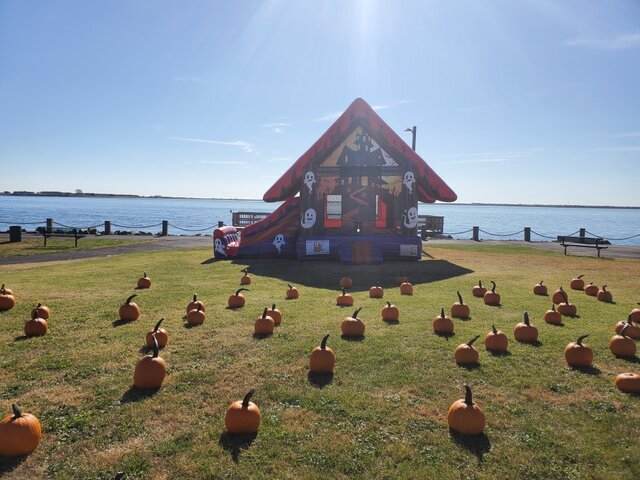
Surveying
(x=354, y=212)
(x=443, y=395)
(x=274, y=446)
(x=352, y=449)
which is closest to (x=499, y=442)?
(x=443, y=395)

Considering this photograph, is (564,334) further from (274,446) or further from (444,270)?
(444,270)

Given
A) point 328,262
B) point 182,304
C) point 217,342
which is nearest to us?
point 217,342

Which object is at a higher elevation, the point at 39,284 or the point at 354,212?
the point at 354,212

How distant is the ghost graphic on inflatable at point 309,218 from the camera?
19797mm

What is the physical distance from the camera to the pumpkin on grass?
408 cm

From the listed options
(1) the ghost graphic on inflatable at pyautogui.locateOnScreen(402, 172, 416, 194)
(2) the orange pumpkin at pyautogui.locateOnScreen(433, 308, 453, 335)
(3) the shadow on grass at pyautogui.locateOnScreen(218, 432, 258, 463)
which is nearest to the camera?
(3) the shadow on grass at pyautogui.locateOnScreen(218, 432, 258, 463)

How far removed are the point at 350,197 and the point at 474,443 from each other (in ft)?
57.0

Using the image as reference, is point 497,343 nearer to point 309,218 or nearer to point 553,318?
point 553,318

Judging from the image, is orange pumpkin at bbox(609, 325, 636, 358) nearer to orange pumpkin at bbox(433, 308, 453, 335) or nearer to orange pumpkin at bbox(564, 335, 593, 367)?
orange pumpkin at bbox(564, 335, 593, 367)

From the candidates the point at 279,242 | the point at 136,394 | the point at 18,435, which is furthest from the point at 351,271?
the point at 18,435

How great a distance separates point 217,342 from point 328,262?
11882 millimetres

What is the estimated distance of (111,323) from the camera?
8688mm

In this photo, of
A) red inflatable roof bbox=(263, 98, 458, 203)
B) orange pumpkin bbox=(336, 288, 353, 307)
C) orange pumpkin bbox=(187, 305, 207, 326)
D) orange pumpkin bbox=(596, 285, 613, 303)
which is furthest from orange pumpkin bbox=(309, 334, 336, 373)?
red inflatable roof bbox=(263, 98, 458, 203)

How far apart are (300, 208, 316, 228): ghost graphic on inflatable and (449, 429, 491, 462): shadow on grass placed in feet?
51.4
